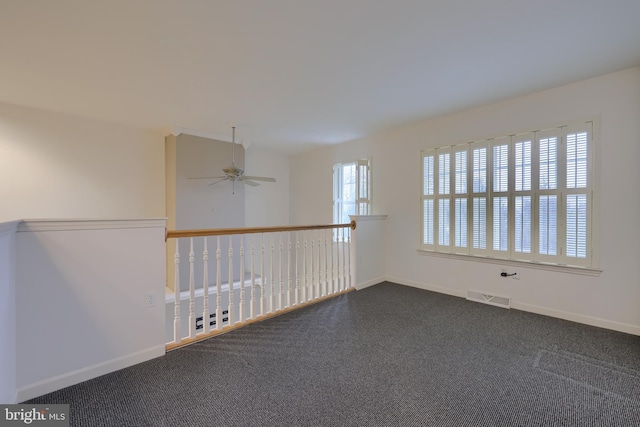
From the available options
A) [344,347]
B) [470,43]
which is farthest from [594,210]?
[344,347]

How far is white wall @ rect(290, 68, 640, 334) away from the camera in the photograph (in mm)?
2656

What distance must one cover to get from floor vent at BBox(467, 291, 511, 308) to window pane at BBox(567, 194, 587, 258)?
849 mm

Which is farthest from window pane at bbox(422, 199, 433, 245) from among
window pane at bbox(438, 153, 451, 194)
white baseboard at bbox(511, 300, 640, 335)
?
white baseboard at bbox(511, 300, 640, 335)

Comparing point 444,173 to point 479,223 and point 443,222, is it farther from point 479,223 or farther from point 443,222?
point 479,223

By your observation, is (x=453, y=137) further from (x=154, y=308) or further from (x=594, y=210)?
(x=154, y=308)

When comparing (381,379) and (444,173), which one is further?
(444,173)

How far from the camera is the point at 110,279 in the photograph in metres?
2.04

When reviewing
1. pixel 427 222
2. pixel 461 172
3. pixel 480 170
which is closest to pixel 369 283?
pixel 427 222

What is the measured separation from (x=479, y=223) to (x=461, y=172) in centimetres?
72

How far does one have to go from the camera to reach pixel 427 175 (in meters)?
4.14

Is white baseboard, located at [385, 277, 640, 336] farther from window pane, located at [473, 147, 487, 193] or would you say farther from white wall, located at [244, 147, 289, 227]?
white wall, located at [244, 147, 289, 227]

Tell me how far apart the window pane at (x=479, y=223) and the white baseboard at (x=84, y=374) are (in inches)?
144

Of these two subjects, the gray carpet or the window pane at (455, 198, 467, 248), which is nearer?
the gray carpet

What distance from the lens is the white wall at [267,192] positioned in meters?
5.82
